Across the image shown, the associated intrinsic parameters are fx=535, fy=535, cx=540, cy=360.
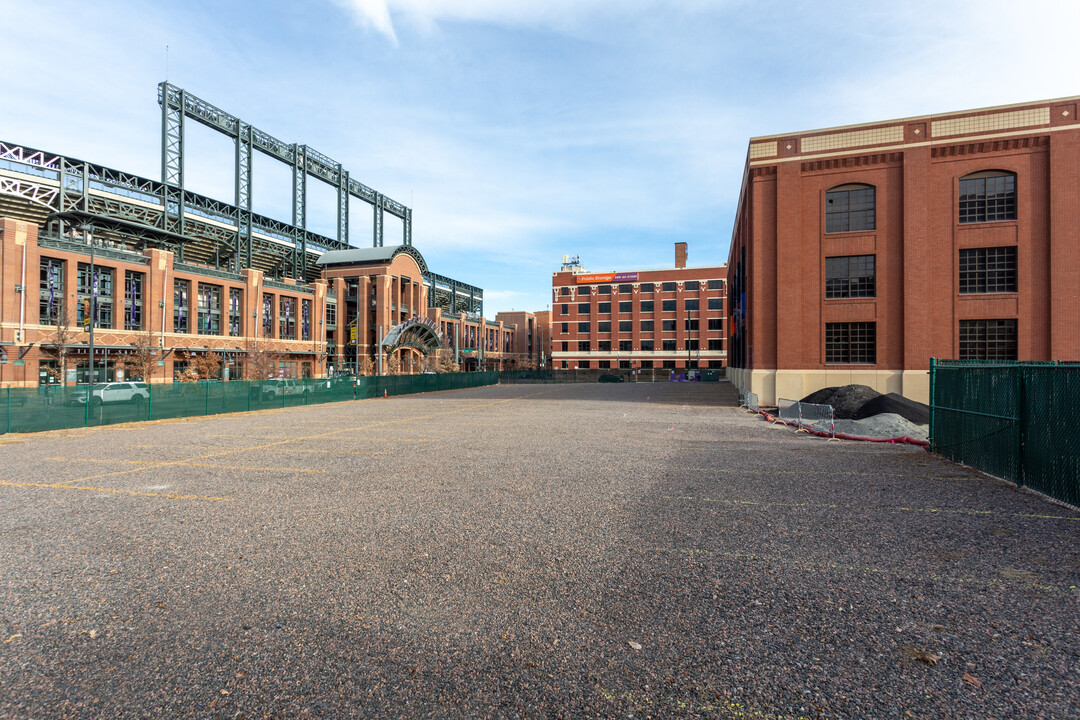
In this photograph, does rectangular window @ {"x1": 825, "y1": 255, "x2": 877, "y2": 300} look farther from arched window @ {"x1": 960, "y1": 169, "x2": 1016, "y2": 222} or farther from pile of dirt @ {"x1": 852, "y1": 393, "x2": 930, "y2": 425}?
pile of dirt @ {"x1": 852, "y1": 393, "x2": 930, "y2": 425}

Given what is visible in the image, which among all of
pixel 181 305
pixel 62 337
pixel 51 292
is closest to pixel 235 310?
pixel 181 305

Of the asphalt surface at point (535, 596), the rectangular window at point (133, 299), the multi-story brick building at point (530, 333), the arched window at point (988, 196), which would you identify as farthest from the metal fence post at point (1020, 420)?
the multi-story brick building at point (530, 333)

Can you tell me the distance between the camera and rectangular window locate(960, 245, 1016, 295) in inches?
1113

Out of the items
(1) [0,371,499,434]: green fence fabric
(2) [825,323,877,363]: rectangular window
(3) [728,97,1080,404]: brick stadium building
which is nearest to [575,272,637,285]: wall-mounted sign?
(3) [728,97,1080,404]: brick stadium building

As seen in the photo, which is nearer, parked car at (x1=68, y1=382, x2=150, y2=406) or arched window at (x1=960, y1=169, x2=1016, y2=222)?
parked car at (x1=68, y1=382, x2=150, y2=406)

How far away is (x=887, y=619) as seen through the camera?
4719mm

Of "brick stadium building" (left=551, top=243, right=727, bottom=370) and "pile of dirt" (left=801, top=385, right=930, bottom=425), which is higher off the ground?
"brick stadium building" (left=551, top=243, right=727, bottom=370)

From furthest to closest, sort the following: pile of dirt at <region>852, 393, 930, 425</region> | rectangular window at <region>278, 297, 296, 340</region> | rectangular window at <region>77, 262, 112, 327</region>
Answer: rectangular window at <region>278, 297, 296, 340</region>, rectangular window at <region>77, 262, 112, 327</region>, pile of dirt at <region>852, 393, 930, 425</region>

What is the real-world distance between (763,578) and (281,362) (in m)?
67.9

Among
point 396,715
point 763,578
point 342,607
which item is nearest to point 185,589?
point 342,607

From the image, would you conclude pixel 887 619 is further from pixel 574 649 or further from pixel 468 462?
pixel 468 462

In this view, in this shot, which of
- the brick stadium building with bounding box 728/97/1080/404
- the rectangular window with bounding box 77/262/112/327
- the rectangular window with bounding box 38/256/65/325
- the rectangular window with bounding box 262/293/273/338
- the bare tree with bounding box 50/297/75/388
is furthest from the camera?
the rectangular window with bounding box 262/293/273/338

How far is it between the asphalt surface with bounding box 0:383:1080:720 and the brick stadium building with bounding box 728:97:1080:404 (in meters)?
21.8

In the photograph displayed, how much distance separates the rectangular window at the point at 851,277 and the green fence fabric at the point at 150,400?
30.4 metres
